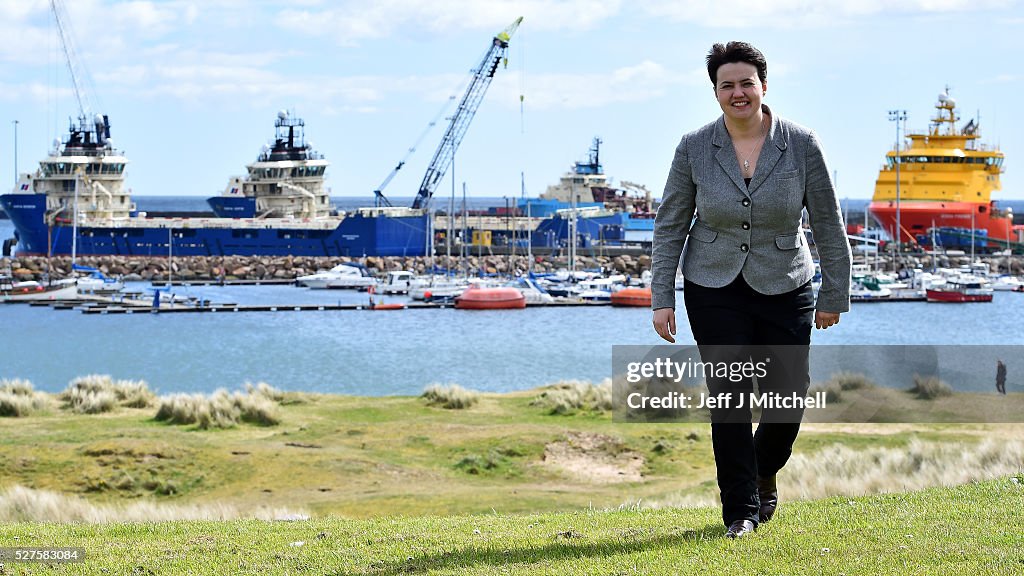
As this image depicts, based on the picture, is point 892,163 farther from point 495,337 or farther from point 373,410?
point 373,410

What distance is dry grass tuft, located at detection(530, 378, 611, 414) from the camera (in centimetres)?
1705

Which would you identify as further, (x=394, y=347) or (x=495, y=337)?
(x=495, y=337)

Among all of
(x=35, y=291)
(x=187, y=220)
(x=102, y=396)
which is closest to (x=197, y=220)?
(x=187, y=220)

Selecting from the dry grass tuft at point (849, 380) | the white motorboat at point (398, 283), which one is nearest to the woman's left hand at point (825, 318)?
the dry grass tuft at point (849, 380)

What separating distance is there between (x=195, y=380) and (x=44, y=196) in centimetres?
4337

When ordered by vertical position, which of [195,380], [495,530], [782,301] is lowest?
[195,380]

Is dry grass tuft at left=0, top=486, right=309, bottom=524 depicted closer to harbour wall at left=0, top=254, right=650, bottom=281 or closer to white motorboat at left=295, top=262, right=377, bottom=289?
white motorboat at left=295, top=262, right=377, bottom=289

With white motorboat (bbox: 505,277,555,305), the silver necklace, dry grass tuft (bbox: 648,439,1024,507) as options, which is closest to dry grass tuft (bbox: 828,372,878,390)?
dry grass tuft (bbox: 648,439,1024,507)

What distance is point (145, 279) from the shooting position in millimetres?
69500

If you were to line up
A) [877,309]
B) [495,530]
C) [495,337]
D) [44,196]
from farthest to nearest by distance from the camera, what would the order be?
[44,196] → [877,309] → [495,337] → [495,530]

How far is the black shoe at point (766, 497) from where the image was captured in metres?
4.84

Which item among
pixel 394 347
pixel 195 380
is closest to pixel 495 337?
pixel 394 347

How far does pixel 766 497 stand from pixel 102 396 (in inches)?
568

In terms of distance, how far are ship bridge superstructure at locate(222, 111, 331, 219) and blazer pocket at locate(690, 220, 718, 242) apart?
72.4m
